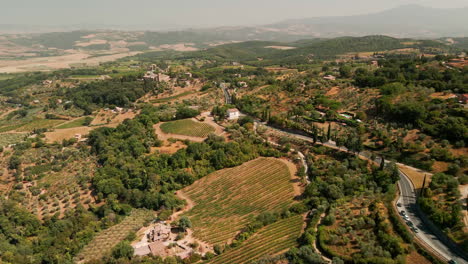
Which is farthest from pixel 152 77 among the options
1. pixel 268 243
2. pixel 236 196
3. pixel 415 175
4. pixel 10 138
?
pixel 415 175

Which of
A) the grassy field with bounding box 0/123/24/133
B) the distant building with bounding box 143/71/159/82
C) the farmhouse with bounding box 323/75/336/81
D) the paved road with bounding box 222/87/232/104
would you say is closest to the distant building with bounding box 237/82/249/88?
the paved road with bounding box 222/87/232/104

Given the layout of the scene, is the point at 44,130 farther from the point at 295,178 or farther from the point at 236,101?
the point at 295,178

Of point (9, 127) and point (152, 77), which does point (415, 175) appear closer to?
point (152, 77)

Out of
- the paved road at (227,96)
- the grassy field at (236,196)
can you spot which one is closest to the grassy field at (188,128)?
the grassy field at (236,196)

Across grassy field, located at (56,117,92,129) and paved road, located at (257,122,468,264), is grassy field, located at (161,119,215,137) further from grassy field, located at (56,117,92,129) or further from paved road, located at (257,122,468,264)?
paved road, located at (257,122,468,264)

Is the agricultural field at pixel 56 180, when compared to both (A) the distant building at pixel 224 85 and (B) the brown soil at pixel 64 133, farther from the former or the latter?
(A) the distant building at pixel 224 85
